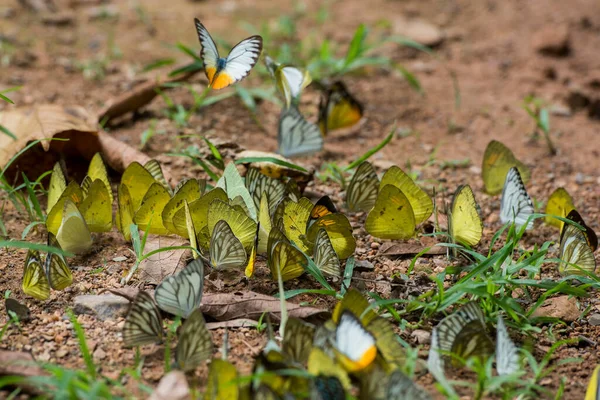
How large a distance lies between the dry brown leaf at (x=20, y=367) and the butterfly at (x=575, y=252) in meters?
1.89

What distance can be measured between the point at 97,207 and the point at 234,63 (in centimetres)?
85

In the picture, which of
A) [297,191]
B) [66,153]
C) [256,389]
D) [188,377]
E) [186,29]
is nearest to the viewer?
[256,389]

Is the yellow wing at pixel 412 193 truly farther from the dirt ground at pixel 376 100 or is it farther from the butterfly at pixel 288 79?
the butterfly at pixel 288 79

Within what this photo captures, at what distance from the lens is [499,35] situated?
5.77 m

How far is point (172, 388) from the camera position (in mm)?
1994

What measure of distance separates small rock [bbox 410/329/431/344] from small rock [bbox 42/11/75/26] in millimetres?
4389

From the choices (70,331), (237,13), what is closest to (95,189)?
(70,331)

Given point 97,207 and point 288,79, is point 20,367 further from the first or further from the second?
point 288,79

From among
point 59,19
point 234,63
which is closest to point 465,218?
point 234,63

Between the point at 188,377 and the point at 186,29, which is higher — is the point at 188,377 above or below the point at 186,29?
below

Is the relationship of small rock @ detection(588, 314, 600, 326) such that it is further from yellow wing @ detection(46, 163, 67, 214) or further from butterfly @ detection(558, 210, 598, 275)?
yellow wing @ detection(46, 163, 67, 214)

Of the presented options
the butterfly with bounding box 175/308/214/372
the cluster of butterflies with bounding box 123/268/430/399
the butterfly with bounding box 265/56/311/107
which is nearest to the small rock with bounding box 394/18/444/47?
the butterfly with bounding box 265/56/311/107

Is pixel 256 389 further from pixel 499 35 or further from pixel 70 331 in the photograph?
pixel 499 35

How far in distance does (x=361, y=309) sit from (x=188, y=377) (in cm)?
61
